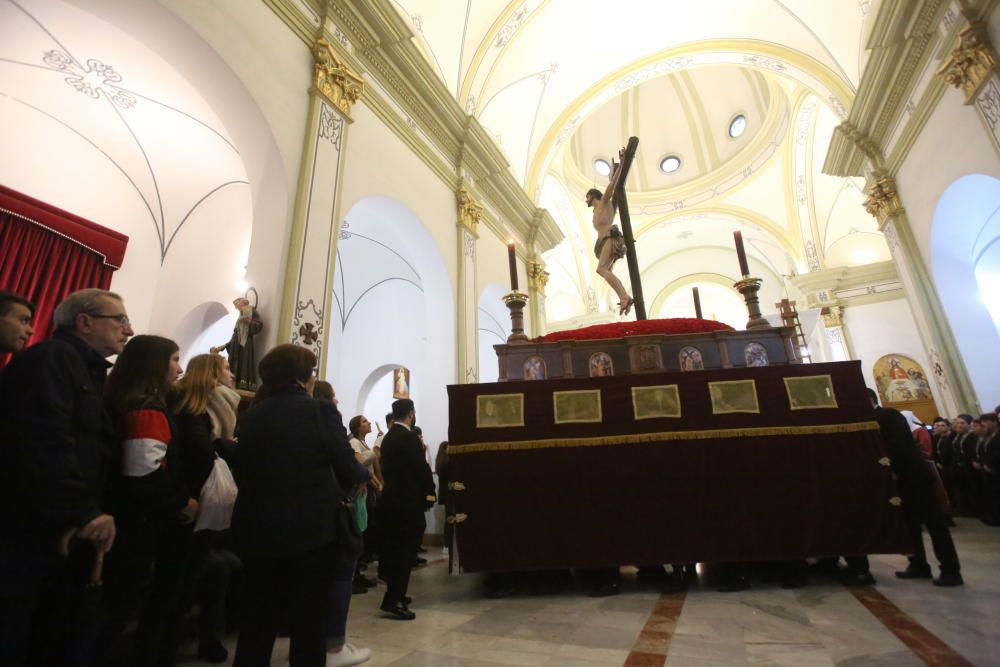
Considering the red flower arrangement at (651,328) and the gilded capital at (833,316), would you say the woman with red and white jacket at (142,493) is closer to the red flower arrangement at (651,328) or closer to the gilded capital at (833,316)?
the red flower arrangement at (651,328)

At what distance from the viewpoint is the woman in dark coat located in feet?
4.82

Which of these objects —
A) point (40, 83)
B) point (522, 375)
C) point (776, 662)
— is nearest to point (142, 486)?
point (776, 662)

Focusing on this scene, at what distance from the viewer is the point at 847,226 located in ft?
44.7

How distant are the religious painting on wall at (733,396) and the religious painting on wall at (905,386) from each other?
36.3 feet

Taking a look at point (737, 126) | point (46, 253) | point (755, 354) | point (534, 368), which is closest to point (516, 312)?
point (534, 368)

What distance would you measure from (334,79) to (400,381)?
6.60 m

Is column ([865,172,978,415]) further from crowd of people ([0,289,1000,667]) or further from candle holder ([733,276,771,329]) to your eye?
crowd of people ([0,289,1000,667])

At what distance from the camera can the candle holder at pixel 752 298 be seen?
3906 millimetres

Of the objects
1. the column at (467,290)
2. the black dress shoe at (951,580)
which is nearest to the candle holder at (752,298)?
the black dress shoe at (951,580)

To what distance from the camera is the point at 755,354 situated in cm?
396

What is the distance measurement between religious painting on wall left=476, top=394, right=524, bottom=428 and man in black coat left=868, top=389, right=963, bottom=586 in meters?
2.33

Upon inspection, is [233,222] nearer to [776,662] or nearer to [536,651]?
[536,651]

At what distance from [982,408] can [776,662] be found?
7.29m

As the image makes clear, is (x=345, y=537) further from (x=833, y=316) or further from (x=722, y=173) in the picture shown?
(x=722, y=173)
